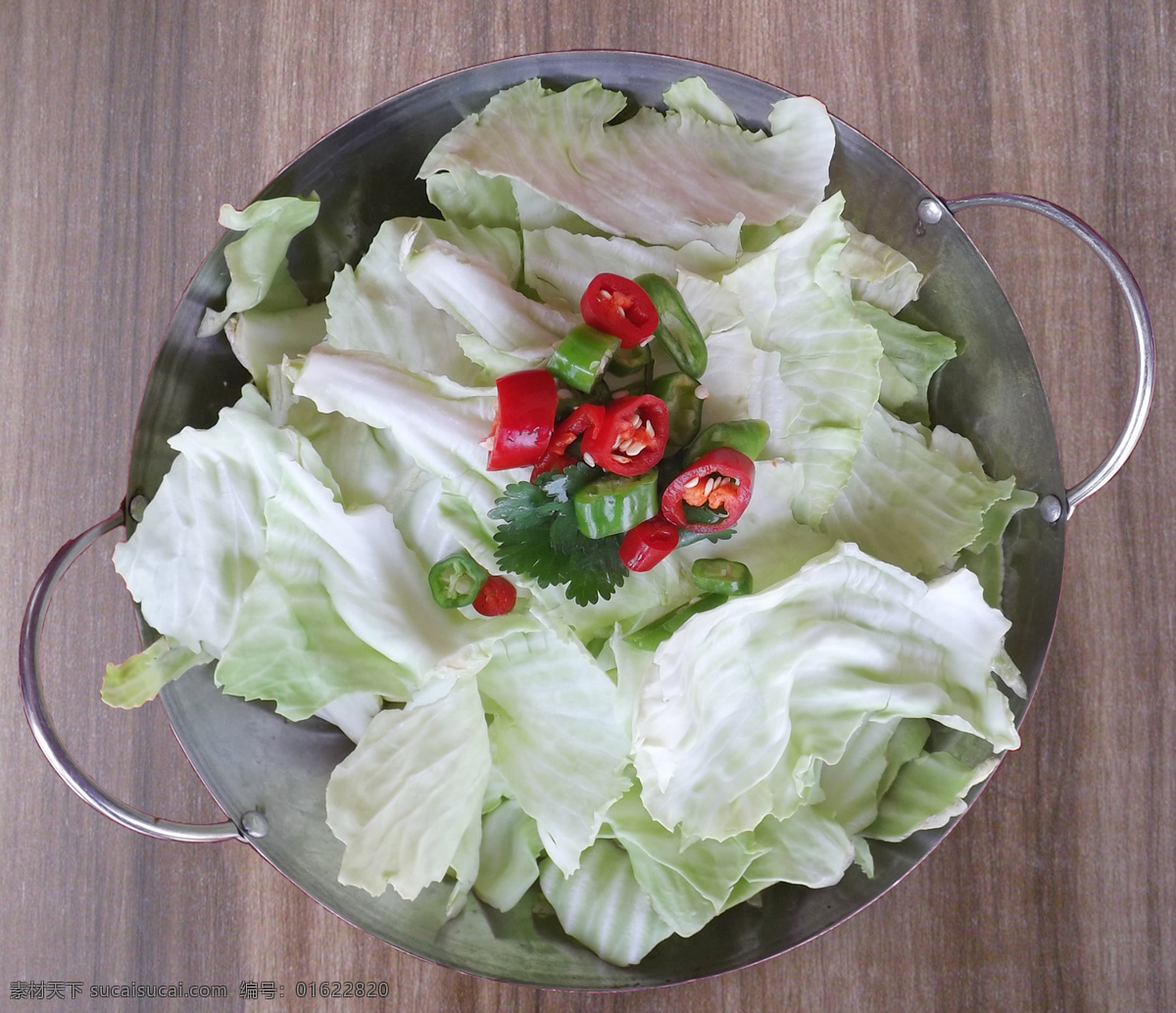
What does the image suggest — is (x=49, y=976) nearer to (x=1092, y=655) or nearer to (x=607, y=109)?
(x=607, y=109)

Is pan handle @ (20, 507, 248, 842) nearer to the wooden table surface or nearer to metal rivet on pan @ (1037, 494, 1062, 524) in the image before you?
the wooden table surface

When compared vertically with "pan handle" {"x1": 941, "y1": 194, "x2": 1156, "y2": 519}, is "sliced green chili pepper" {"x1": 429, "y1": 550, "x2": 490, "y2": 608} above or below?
below

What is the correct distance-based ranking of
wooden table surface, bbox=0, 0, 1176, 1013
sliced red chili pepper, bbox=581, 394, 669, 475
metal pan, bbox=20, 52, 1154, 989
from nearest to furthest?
1. sliced red chili pepper, bbox=581, 394, 669, 475
2. metal pan, bbox=20, 52, 1154, 989
3. wooden table surface, bbox=0, 0, 1176, 1013

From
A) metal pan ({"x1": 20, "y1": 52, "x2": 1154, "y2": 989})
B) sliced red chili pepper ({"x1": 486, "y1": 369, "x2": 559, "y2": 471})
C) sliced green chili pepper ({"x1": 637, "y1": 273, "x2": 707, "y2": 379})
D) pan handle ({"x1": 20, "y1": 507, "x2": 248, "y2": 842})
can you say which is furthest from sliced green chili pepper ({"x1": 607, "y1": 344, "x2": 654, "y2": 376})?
pan handle ({"x1": 20, "y1": 507, "x2": 248, "y2": 842})

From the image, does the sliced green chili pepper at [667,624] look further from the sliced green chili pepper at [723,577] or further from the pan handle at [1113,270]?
the pan handle at [1113,270]

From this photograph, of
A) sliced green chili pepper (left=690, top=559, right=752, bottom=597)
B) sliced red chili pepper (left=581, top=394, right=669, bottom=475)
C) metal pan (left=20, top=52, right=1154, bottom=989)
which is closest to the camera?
sliced red chili pepper (left=581, top=394, right=669, bottom=475)

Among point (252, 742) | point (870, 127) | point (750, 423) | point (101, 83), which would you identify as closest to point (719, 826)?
point (750, 423)

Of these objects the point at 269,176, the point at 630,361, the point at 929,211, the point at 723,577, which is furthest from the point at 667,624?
the point at 269,176

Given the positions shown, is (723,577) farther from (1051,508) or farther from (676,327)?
(1051,508)
